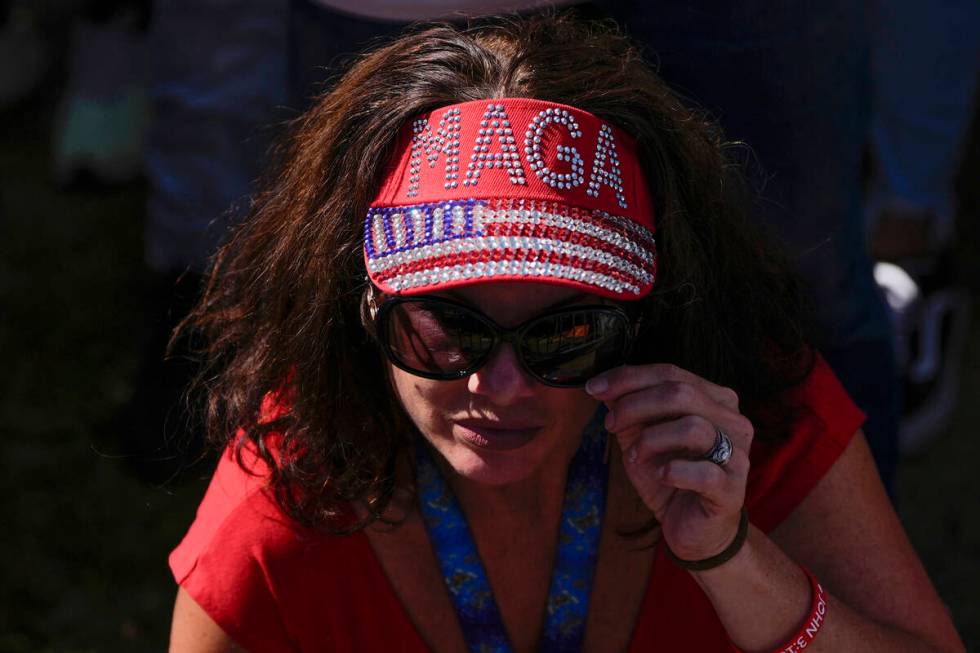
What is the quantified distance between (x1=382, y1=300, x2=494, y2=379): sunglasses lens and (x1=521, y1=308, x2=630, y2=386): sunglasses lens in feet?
0.20

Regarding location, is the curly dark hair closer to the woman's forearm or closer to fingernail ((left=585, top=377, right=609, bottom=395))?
fingernail ((left=585, top=377, right=609, bottom=395))

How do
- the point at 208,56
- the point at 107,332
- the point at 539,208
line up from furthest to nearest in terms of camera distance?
the point at 107,332 → the point at 208,56 → the point at 539,208

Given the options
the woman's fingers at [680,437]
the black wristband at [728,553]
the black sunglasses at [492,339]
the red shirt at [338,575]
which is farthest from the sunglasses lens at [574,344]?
the red shirt at [338,575]

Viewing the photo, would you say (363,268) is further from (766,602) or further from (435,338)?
(766,602)

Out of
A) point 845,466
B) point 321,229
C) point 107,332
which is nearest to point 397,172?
point 321,229

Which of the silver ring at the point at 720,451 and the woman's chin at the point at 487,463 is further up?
the silver ring at the point at 720,451

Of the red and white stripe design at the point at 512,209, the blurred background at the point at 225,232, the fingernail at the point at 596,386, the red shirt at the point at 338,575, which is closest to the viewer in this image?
the red and white stripe design at the point at 512,209

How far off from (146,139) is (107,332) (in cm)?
79

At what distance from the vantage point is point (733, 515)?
5.38 ft

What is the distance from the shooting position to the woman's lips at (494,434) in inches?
67.3

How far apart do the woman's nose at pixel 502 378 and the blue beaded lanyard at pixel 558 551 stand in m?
0.33

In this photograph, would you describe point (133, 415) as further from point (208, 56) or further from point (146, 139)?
point (146, 139)

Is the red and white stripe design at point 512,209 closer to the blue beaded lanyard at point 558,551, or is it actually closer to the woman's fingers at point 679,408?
the woman's fingers at point 679,408

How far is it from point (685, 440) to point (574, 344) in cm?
19
